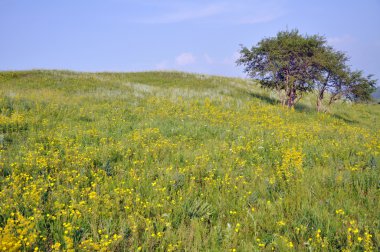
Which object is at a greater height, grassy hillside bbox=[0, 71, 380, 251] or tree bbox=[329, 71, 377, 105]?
tree bbox=[329, 71, 377, 105]

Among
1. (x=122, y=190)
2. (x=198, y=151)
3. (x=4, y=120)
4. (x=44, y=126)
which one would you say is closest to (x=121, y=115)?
(x=44, y=126)

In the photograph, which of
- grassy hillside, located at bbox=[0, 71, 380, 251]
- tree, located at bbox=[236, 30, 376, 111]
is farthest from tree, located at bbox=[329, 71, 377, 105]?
grassy hillside, located at bbox=[0, 71, 380, 251]

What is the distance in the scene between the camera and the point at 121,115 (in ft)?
40.8

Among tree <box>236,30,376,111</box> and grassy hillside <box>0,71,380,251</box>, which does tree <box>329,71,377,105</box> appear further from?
grassy hillside <box>0,71,380,251</box>

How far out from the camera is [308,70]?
2175cm

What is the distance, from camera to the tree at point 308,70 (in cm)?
2127

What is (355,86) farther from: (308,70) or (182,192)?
(182,192)

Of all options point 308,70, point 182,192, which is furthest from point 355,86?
point 182,192

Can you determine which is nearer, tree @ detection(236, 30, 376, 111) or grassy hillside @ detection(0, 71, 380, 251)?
grassy hillside @ detection(0, 71, 380, 251)

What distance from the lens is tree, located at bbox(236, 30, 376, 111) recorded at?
21.3 meters

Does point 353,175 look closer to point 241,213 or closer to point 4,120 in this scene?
point 241,213

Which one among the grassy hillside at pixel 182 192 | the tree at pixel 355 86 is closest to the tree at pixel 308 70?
the tree at pixel 355 86

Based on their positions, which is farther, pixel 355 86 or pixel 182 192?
pixel 355 86

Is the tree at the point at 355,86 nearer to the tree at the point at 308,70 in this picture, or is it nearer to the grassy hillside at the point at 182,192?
the tree at the point at 308,70
